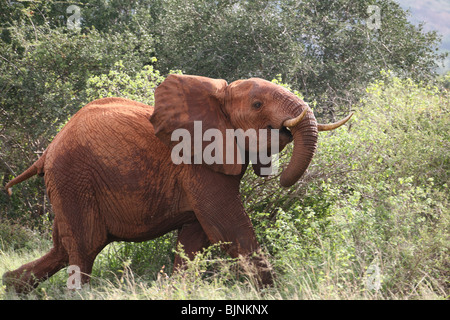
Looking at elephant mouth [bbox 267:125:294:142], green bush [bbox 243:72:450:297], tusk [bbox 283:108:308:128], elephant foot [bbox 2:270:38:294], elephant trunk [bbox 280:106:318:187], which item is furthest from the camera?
elephant foot [bbox 2:270:38:294]

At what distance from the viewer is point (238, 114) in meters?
6.24

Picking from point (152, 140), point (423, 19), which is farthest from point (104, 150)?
point (423, 19)

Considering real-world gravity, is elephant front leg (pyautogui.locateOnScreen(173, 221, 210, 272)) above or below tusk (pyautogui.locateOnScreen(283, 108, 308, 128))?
below

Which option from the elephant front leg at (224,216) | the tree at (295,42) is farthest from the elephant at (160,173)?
the tree at (295,42)

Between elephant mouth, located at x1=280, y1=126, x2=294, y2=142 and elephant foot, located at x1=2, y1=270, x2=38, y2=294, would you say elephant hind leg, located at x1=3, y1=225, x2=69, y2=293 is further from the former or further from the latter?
elephant mouth, located at x1=280, y1=126, x2=294, y2=142

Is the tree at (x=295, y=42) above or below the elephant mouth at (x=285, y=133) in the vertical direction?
above

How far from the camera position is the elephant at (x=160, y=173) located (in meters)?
6.24

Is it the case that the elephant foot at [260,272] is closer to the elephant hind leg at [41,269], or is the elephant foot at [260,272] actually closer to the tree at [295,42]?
the elephant hind leg at [41,269]

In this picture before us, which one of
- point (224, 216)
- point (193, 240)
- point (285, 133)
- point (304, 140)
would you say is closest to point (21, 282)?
point (193, 240)

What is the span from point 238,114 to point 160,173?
952 mm

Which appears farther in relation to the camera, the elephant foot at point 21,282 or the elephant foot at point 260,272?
the elephant foot at point 21,282

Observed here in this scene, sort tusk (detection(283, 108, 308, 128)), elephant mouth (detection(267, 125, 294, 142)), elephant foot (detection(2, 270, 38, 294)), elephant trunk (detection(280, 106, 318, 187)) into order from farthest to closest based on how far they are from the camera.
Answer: elephant foot (detection(2, 270, 38, 294)) → elephant mouth (detection(267, 125, 294, 142)) → elephant trunk (detection(280, 106, 318, 187)) → tusk (detection(283, 108, 308, 128))

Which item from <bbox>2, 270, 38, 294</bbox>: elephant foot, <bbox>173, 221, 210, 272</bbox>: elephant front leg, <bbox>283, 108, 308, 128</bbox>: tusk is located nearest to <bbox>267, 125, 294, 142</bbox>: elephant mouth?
<bbox>283, 108, 308, 128</bbox>: tusk

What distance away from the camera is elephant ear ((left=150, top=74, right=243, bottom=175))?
20.8 feet
